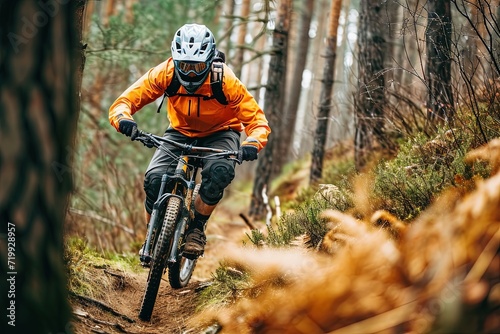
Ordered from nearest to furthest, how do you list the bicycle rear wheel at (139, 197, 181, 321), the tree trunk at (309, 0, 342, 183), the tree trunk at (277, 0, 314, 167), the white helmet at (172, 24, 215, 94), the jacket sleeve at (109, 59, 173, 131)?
the bicycle rear wheel at (139, 197, 181, 321)
the white helmet at (172, 24, 215, 94)
the jacket sleeve at (109, 59, 173, 131)
the tree trunk at (309, 0, 342, 183)
the tree trunk at (277, 0, 314, 167)

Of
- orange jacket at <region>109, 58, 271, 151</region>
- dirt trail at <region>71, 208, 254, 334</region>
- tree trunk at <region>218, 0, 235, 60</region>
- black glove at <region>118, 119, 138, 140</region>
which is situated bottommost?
dirt trail at <region>71, 208, 254, 334</region>

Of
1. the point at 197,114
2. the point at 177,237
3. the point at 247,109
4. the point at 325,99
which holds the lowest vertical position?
the point at 177,237

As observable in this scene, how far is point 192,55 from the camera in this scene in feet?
17.1

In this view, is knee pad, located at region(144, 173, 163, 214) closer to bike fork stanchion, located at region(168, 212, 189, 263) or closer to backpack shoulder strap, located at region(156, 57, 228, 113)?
bike fork stanchion, located at region(168, 212, 189, 263)

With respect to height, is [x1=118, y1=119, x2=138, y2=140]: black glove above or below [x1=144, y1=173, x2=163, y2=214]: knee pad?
above

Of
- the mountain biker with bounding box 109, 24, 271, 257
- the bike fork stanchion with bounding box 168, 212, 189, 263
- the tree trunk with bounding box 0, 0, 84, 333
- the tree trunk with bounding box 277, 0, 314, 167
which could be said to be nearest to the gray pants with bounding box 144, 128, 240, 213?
the mountain biker with bounding box 109, 24, 271, 257

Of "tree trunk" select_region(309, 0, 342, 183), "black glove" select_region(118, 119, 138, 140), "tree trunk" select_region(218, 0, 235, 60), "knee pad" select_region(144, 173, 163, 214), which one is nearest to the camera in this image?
"black glove" select_region(118, 119, 138, 140)

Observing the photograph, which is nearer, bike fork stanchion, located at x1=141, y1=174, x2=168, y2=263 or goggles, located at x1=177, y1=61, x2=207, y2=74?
bike fork stanchion, located at x1=141, y1=174, x2=168, y2=263

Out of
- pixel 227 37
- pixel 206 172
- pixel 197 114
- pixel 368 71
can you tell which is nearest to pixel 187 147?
pixel 206 172

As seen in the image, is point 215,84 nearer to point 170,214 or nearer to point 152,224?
point 170,214

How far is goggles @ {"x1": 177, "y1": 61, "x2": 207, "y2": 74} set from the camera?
526cm

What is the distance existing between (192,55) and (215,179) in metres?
1.14

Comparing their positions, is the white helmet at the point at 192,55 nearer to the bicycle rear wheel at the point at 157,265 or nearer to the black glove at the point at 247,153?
→ the black glove at the point at 247,153

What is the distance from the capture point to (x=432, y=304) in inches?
101
